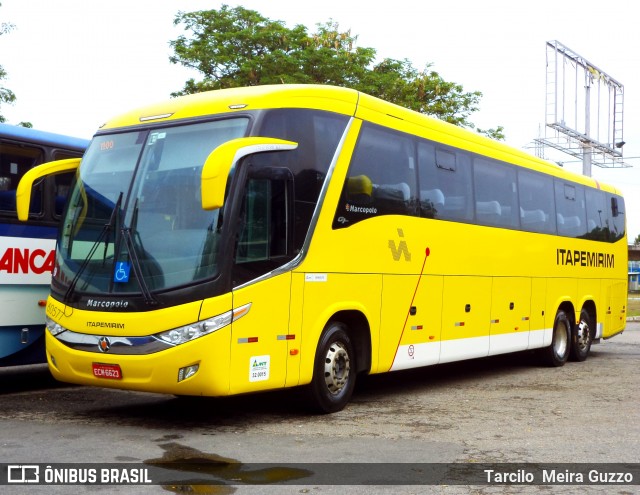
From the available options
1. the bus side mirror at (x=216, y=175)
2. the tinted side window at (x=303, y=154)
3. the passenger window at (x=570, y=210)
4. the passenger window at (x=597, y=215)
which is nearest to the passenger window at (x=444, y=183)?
the tinted side window at (x=303, y=154)

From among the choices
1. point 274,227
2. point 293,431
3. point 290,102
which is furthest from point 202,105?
point 293,431

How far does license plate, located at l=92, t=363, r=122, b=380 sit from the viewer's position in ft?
29.1

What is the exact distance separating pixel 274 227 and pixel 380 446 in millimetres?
2488

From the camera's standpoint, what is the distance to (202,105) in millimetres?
9680

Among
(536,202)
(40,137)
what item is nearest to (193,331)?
(40,137)

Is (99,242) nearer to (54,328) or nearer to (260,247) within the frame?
(54,328)

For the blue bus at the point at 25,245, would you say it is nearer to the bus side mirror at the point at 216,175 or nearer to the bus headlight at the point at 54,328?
the bus headlight at the point at 54,328

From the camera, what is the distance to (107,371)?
8.92 meters

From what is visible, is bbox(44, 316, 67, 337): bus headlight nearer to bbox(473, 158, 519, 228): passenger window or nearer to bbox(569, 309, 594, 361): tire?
bbox(473, 158, 519, 228): passenger window

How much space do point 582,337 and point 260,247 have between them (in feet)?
33.8

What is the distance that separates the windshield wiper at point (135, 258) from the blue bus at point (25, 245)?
8.38ft

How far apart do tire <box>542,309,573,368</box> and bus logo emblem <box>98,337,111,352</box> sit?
31.6 ft

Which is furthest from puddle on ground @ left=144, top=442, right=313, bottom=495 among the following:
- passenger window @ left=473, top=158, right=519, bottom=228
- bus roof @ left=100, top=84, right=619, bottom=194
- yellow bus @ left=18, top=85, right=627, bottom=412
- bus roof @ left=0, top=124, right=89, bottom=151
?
passenger window @ left=473, top=158, right=519, bottom=228

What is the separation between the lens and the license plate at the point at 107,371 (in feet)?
29.1
